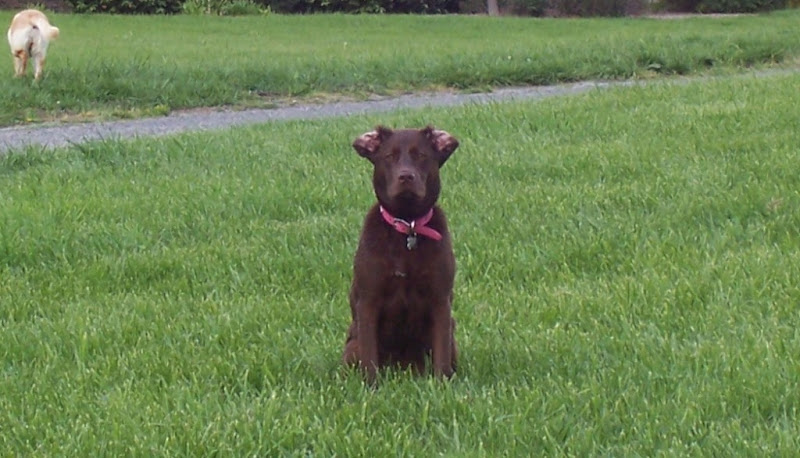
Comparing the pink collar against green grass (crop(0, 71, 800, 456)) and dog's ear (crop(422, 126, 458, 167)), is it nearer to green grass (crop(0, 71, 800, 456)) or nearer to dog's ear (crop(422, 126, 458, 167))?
dog's ear (crop(422, 126, 458, 167))

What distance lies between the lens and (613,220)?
550 centimetres

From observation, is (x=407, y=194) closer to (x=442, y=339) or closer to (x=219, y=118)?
(x=442, y=339)

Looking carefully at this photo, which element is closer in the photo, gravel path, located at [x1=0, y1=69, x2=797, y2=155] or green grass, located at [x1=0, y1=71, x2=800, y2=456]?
green grass, located at [x1=0, y1=71, x2=800, y2=456]

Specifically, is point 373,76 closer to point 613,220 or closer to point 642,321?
point 613,220

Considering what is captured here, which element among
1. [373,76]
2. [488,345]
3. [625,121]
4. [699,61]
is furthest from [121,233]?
[699,61]

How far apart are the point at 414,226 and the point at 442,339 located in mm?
370

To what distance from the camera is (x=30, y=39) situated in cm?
1094

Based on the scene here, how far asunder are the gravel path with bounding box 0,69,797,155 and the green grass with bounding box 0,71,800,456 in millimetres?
1413

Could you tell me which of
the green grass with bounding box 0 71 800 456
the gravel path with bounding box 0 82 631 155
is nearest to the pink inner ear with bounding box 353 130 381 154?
the green grass with bounding box 0 71 800 456

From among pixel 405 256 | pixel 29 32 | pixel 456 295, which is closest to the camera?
pixel 405 256

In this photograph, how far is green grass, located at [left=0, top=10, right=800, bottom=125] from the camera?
11055mm

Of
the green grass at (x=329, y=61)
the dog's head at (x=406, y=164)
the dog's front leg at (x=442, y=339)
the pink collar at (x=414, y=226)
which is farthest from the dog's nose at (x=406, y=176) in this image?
the green grass at (x=329, y=61)

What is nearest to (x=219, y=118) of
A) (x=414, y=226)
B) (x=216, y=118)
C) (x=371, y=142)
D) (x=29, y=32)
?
(x=216, y=118)

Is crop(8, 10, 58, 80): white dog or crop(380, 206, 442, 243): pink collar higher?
crop(8, 10, 58, 80): white dog
